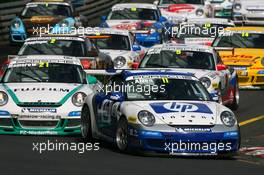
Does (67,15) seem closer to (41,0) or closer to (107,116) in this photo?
(41,0)

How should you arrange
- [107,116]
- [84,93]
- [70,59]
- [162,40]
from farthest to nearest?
[162,40]
[70,59]
[84,93]
[107,116]

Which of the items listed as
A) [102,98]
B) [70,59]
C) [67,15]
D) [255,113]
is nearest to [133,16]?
[67,15]

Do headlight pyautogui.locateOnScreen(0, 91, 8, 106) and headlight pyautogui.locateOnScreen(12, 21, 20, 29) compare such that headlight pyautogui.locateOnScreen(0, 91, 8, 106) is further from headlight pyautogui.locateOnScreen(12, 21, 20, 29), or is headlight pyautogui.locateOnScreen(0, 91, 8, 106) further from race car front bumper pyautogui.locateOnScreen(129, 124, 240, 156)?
headlight pyautogui.locateOnScreen(12, 21, 20, 29)

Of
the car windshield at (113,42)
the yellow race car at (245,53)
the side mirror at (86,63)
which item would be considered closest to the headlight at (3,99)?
the side mirror at (86,63)

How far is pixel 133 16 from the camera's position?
35.6m

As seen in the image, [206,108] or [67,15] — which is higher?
[206,108]

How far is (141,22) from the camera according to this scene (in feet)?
113

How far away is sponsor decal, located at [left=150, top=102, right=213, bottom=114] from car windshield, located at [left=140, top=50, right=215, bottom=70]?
6.41 m

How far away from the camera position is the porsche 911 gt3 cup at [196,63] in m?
21.2

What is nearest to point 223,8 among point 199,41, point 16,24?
point 16,24

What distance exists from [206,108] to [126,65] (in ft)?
39.0

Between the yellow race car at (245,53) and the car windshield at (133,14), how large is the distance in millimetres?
8152

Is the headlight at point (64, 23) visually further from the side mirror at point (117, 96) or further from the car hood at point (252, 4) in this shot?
the side mirror at point (117, 96)

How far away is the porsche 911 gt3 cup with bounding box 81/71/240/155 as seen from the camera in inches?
561
